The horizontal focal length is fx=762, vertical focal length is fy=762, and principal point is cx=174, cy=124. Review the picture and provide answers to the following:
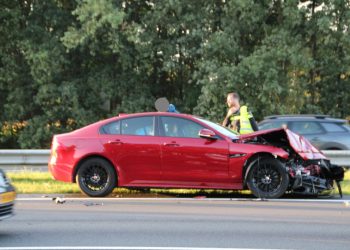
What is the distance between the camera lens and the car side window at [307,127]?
758 inches

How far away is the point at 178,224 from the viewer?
9.45 metres

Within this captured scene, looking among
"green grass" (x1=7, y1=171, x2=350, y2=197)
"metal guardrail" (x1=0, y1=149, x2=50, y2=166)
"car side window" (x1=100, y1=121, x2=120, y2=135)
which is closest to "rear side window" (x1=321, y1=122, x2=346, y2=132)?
"green grass" (x1=7, y1=171, x2=350, y2=197)

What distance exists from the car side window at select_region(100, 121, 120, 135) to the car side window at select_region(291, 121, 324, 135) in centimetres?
751

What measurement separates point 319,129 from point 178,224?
10.5 metres

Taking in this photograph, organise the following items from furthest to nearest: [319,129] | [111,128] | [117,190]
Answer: [319,129] → [117,190] → [111,128]

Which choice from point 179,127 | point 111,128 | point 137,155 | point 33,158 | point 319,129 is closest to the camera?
point 137,155

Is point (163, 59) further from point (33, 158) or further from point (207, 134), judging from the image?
point (207, 134)

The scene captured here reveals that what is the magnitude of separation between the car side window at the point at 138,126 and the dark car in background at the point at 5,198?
454cm

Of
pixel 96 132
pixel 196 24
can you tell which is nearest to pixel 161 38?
pixel 196 24

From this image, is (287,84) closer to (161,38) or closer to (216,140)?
(161,38)

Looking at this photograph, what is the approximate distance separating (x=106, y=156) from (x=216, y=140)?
72.4 inches

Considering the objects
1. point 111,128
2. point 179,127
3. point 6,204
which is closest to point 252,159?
point 179,127

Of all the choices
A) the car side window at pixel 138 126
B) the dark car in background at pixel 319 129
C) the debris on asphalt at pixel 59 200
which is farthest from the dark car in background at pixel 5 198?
the dark car in background at pixel 319 129

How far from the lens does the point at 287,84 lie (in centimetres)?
3077
